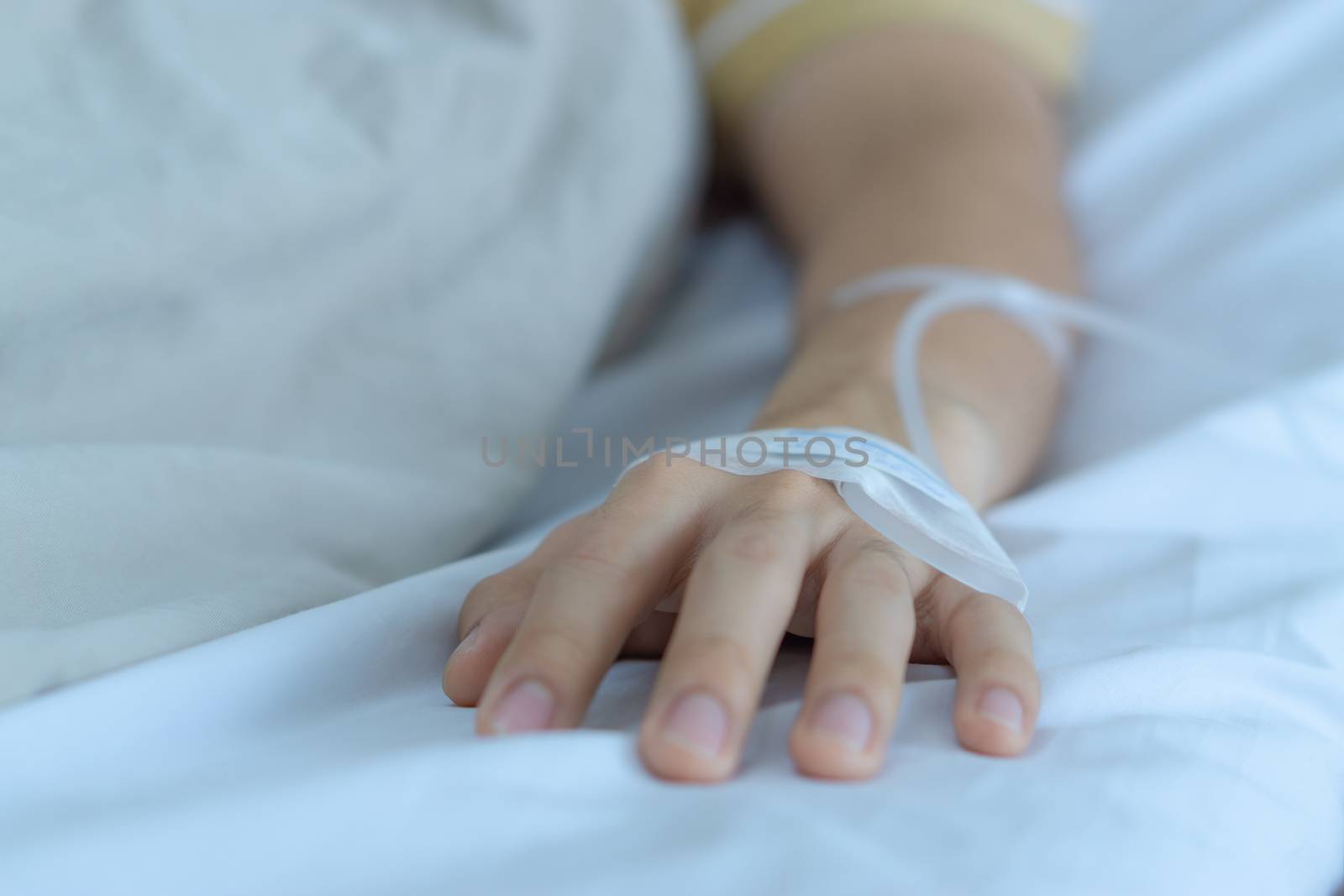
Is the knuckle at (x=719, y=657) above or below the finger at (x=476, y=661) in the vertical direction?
above

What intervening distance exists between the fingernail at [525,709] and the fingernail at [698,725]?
4 cm

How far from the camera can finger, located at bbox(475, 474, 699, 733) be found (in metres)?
0.36

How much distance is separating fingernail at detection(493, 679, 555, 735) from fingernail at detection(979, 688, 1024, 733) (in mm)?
158

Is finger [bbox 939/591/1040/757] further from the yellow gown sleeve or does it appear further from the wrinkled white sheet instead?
the yellow gown sleeve

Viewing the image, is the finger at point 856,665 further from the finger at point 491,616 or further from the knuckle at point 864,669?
the finger at point 491,616

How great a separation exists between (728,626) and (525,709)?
8cm

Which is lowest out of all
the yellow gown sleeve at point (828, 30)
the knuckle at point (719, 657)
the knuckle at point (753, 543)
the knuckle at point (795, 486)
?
the knuckle at point (719, 657)

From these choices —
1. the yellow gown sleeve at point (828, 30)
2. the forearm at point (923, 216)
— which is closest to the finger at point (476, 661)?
the forearm at point (923, 216)

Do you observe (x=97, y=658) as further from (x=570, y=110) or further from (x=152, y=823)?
(x=570, y=110)

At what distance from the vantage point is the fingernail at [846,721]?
351mm

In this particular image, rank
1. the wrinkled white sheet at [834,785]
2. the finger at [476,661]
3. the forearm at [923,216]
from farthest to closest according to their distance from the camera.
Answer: the forearm at [923,216]
the finger at [476,661]
the wrinkled white sheet at [834,785]

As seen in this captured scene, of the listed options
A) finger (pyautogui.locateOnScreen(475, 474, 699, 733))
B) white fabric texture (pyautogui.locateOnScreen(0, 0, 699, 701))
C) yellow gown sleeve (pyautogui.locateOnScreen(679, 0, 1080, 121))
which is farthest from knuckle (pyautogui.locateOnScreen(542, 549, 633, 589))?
yellow gown sleeve (pyautogui.locateOnScreen(679, 0, 1080, 121))

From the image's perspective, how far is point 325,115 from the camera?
0.60 metres

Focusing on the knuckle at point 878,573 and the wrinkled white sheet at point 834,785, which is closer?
the wrinkled white sheet at point 834,785
